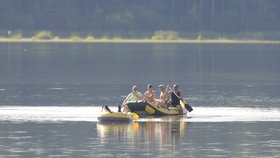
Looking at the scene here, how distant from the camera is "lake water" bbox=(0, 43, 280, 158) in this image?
133ft

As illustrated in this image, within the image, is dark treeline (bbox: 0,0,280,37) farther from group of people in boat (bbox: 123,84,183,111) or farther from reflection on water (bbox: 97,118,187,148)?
reflection on water (bbox: 97,118,187,148)

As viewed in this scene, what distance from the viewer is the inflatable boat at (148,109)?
50000 millimetres

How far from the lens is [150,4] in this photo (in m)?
176

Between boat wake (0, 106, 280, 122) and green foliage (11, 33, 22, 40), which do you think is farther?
green foliage (11, 33, 22, 40)

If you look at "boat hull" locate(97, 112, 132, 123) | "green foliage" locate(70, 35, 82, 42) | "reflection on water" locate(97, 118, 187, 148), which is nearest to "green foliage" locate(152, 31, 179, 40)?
"green foliage" locate(70, 35, 82, 42)

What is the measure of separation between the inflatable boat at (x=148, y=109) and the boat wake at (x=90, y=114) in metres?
0.58

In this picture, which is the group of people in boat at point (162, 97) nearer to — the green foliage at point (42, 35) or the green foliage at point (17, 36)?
the green foliage at point (42, 35)

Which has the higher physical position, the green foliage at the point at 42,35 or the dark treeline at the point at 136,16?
the dark treeline at the point at 136,16

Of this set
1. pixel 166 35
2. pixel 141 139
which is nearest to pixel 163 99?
pixel 141 139

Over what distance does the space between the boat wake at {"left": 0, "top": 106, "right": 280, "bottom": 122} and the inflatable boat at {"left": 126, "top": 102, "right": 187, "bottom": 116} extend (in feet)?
1.90

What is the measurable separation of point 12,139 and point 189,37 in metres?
127

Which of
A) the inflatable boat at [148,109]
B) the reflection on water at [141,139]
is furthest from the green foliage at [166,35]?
the reflection on water at [141,139]

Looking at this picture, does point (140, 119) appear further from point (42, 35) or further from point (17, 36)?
point (17, 36)

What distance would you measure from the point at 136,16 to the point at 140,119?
122 m
